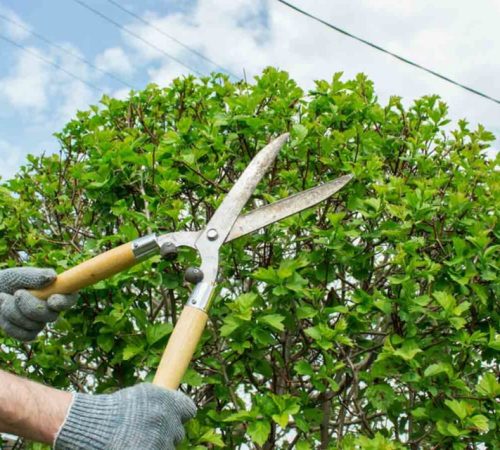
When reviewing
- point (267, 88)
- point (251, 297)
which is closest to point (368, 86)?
point (267, 88)

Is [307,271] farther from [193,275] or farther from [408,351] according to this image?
[193,275]

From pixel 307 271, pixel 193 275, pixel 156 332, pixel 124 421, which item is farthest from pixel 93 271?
pixel 307 271

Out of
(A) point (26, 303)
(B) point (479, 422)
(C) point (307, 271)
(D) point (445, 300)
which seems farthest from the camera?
(C) point (307, 271)

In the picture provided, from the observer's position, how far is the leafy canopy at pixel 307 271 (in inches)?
118

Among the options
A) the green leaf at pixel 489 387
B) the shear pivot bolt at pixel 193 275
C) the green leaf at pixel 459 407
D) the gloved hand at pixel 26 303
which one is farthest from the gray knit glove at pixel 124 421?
the green leaf at pixel 489 387

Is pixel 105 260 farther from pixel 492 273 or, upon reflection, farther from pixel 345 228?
pixel 492 273

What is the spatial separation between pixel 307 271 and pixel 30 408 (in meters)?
1.59

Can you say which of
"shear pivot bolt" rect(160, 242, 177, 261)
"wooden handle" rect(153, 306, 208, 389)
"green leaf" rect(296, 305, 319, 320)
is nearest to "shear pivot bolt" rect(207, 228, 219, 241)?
"shear pivot bolt" rect(160, 242, 177, 261)

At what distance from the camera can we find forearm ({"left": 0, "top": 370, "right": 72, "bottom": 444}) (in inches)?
77.3

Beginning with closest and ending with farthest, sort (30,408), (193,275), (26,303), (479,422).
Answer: (30,408) → (193,275) → (26,303) → (479,422)

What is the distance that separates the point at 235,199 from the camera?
9.29ft

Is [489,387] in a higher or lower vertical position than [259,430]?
higher

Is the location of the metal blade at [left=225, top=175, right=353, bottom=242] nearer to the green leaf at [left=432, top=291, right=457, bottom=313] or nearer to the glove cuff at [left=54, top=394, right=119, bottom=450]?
the green leaf at [left=432, top=291, right=457, bottom=313]

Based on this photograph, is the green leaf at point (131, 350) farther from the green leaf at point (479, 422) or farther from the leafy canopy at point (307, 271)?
the green leaf at point (479, 422)
